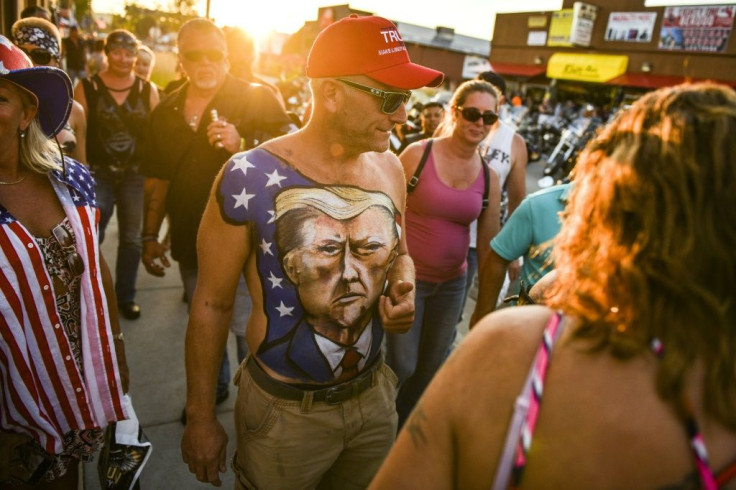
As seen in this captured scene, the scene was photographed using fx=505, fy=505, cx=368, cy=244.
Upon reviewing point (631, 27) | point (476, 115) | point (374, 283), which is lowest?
point (374, 283)

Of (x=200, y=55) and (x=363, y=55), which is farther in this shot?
(x=200, y=55)

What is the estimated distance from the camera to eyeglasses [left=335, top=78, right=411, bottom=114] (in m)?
1.89

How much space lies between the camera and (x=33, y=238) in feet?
5.74

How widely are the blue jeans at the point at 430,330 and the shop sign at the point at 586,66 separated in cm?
2678

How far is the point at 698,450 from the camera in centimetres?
81

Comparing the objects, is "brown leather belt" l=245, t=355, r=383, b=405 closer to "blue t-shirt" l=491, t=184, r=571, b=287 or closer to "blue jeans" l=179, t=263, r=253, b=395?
"blue t-shirt" l=491, t=184, r=571, b=287

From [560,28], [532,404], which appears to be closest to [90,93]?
[532,404]

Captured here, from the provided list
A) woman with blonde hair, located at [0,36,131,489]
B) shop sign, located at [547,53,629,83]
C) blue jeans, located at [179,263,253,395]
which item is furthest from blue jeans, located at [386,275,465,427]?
shop sign, located at [547,53,629,83]

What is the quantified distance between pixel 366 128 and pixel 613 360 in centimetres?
128

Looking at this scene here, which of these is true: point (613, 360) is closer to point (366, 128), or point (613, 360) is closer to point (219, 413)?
point (366, 128)

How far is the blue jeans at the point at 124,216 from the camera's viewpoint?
14.3 ft

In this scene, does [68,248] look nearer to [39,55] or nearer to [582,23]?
[39,55]

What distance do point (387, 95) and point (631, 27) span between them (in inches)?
1148

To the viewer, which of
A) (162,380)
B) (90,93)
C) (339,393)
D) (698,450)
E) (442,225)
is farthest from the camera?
(90,93)
